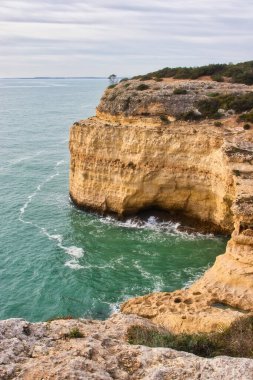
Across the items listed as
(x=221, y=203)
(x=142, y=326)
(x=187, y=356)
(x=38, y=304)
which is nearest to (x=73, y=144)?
(x=221, y=203)

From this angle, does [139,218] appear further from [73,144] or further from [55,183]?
[55,183]

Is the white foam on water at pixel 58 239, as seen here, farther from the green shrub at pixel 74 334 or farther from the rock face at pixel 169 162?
the green shrub at pixel 74 334

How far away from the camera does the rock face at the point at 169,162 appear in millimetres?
27578

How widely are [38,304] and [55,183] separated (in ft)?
83.3

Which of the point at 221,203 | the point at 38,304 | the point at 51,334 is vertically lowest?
the point at 38,304

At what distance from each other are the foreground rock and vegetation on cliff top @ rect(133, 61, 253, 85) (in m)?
40.7

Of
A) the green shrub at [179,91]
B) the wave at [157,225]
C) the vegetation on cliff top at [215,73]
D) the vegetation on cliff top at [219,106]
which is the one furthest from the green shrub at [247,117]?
the vegetation on cliff top at [215,73]

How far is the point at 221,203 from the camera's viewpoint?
105ft

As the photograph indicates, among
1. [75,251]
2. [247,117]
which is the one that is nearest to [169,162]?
[247,117]

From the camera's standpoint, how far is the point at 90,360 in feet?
28.1

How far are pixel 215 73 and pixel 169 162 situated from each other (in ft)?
63.5

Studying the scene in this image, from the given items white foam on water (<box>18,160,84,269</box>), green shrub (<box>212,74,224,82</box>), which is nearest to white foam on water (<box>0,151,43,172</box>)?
white foam on water (<box>18,160,84,269</box>)

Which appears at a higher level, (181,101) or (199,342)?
(181,101)

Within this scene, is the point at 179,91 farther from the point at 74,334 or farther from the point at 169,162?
the point at 74,334
